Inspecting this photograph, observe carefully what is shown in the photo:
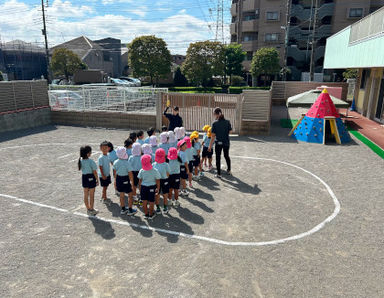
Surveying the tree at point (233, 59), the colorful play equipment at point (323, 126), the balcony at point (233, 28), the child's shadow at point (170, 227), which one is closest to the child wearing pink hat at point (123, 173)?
the child's shadow at point (170, 227)

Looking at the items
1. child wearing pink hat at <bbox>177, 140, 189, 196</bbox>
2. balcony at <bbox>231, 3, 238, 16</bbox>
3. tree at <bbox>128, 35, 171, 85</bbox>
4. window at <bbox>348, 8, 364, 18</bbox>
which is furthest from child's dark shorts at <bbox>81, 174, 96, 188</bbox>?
balcony at <bbox>231, 3, 238, 16</bbox>

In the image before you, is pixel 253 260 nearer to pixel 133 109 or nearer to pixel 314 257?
pixel 314 257

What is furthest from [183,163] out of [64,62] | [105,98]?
[64,62]

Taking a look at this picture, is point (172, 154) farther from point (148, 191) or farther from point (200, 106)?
point (200, 106)

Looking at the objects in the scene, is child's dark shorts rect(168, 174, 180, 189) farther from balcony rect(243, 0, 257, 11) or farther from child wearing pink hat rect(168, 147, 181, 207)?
balcony rect(243, 0, 257, 11)

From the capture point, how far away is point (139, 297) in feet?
14.2

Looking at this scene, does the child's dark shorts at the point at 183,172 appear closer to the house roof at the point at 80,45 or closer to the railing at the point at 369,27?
the railing at the point at 369,27

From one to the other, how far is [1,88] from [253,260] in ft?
55.3

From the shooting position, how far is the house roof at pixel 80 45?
220 feet

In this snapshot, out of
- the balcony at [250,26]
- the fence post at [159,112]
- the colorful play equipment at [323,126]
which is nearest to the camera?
the colorful play equipment at [323,126]

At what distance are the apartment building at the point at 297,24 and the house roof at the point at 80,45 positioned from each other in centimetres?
3580

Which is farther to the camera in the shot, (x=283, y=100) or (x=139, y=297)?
(x=283, y=100)

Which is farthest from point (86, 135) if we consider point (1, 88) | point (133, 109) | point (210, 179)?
point (210, 179)

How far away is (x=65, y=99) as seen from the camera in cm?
1825
